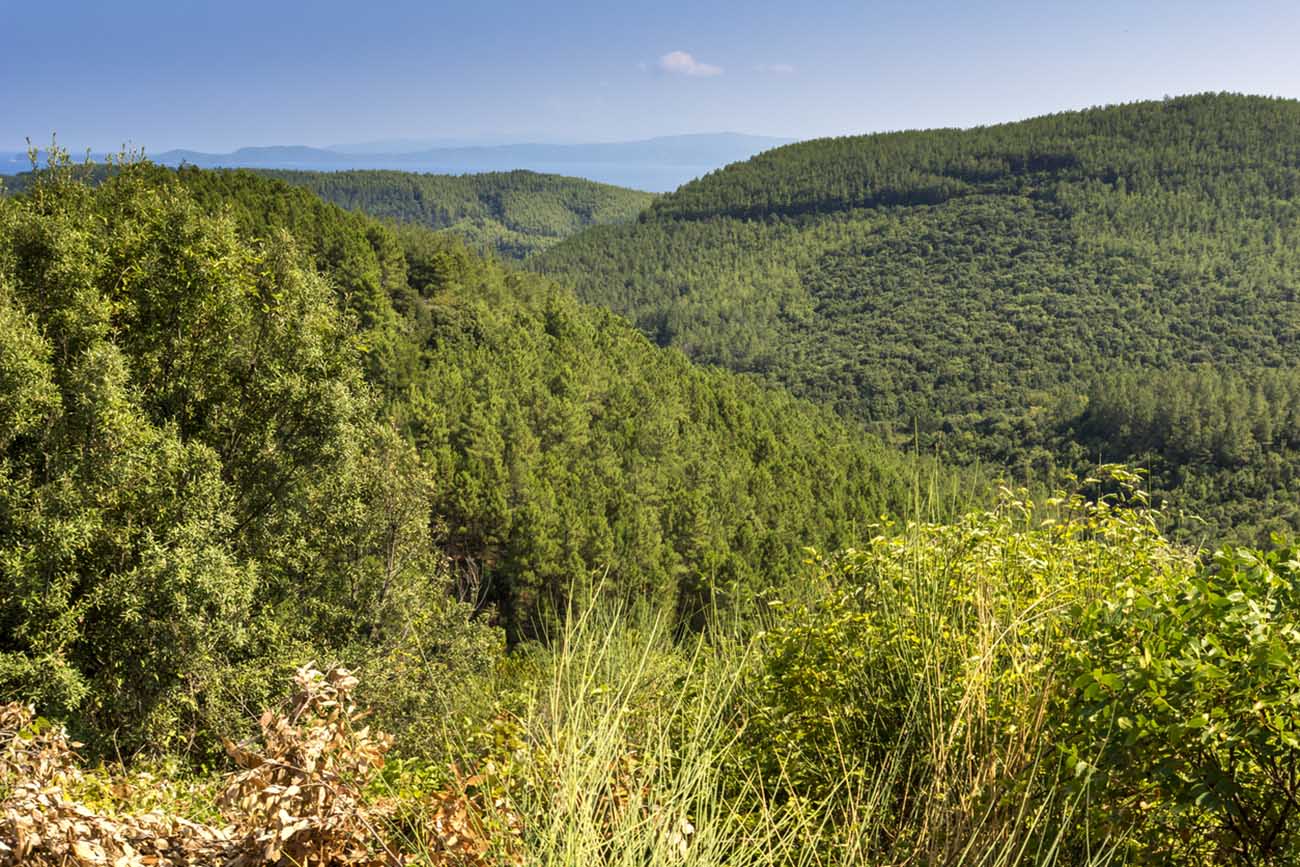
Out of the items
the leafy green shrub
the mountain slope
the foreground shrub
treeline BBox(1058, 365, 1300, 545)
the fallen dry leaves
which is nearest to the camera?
the fallen dry leaves

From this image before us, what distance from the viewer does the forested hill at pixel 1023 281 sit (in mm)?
74938

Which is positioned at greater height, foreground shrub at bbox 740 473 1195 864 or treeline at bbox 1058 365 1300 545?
foreground shrub at bbox 740 473 1195 864

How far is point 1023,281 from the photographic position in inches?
4914

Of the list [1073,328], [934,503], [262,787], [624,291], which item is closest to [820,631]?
[934,503]

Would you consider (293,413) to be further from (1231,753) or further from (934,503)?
(1231,753)

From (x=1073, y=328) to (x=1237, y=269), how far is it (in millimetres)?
30552

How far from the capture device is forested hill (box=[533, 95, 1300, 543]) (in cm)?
7494

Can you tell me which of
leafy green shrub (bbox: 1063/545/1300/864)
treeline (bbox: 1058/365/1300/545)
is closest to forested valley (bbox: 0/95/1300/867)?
leafy green shrub (bbox: 1063/545/1300/864)

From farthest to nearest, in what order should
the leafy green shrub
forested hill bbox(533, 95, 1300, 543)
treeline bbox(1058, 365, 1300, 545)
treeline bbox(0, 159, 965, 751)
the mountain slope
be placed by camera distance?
1. forested hill bbox(533, 95, 1300, 543)
2. treeline bbox(1058, 365, 1300, 545)
3. the mountain slope
4. treeline bbox(0, 159, 965, 751)
5. the leafy green shrub

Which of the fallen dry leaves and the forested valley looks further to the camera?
the forested valley

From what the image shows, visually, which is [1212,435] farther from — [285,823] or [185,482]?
[285,823]

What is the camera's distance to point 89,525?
20.9 feet

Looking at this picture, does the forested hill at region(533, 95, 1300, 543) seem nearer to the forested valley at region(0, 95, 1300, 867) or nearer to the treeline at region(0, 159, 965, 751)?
the forested valley at region(0, 95, 1300, 867)

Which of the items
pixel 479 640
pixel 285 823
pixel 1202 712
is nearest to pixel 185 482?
pixel 479 640
